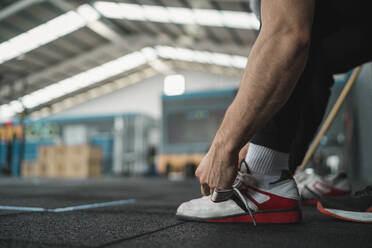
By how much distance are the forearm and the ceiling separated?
22.5 ft

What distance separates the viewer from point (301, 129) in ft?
3.62

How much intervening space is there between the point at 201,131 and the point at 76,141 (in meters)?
3.80

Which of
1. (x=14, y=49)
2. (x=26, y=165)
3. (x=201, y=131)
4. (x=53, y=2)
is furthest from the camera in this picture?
(x=14, y=49)

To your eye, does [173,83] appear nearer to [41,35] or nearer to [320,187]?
[41,35]

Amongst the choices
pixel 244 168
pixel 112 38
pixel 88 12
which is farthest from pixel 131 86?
pixel 244 168

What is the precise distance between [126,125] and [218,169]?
307 inches

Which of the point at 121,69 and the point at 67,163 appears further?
the point at 121,69

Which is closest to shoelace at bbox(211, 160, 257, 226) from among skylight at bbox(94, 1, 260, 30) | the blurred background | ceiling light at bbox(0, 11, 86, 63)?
the blurred background

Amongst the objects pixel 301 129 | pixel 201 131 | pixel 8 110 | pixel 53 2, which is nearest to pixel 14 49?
pixel 53 2

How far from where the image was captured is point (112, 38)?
1181 cm

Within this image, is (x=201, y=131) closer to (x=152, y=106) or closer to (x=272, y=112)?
(x=272, y=112)

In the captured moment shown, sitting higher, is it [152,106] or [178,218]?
[152,106]

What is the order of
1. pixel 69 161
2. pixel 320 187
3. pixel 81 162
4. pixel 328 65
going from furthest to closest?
pixel 69 161
pixel 81 162
pixel 320 187
pixel 328 65

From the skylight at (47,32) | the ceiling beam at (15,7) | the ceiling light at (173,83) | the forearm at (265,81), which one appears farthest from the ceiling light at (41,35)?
the forearm at (265,81)
